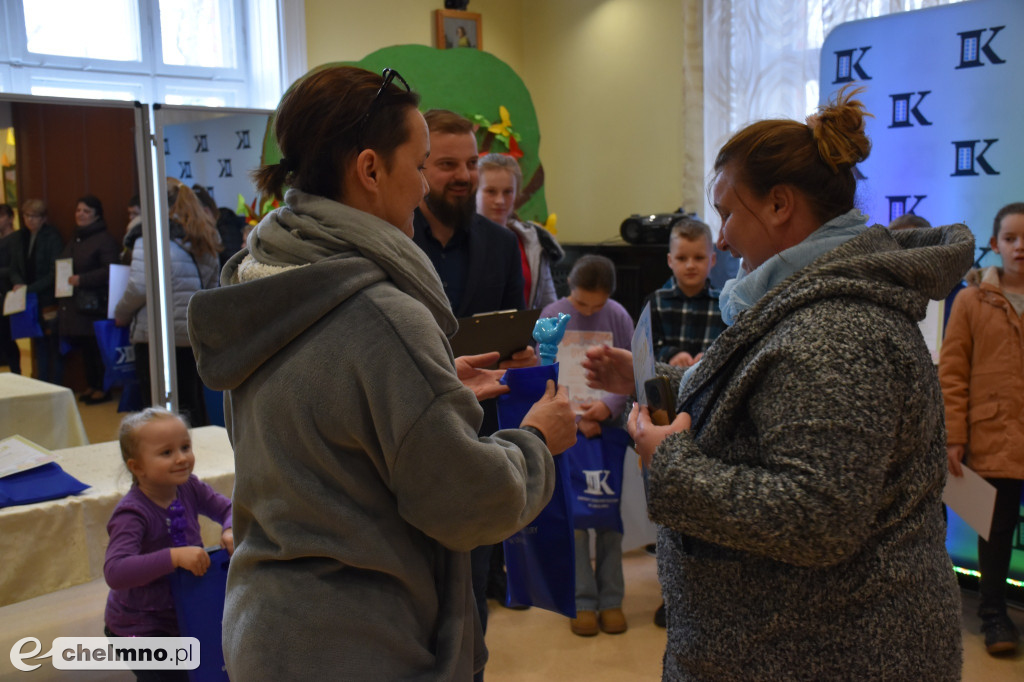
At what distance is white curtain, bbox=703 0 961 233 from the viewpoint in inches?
165

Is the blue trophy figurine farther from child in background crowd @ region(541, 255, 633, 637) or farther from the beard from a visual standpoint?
child in background crowd @ region(541, 255, 633, 637)

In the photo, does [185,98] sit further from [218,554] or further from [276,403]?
[276,403]

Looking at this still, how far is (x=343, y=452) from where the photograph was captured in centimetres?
103

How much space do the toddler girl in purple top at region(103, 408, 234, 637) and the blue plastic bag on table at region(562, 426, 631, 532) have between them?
4.23 feet

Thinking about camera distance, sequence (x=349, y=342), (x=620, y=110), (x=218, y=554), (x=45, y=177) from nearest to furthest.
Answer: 1. (x=349, y=342)
2. (x=218, y=554)
3. (x=45, y=177)
4. (x=620, y=110)

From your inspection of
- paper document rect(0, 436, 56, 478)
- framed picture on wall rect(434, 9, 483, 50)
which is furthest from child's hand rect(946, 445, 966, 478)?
framed picture on wall rect(434, 9, 483, 50)

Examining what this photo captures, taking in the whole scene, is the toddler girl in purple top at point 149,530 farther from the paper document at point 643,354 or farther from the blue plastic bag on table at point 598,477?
the blue plastic bag on table at point 598,477

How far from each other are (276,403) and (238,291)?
0.49ft

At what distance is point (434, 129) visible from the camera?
220cm

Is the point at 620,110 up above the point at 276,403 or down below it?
above

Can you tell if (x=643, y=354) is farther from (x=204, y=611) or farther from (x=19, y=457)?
(x=19, y=457)

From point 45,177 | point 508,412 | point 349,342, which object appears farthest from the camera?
point 45,177

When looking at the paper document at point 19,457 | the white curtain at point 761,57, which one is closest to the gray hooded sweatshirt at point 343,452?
the paper document at point 19,457

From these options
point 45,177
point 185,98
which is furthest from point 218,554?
point 185,98
